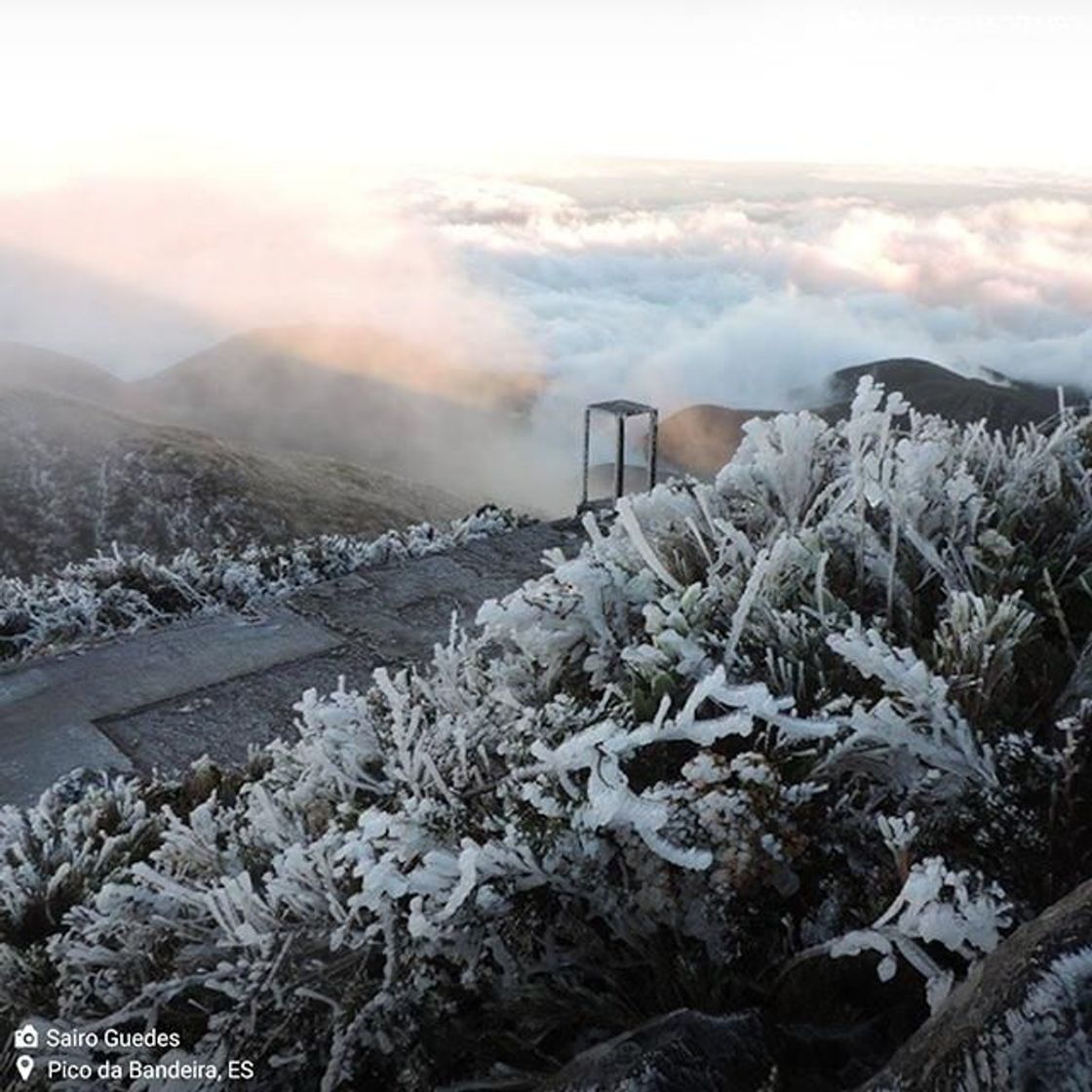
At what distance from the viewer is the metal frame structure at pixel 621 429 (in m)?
9.73

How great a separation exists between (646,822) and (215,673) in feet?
13.8

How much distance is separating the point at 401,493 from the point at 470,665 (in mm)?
66814

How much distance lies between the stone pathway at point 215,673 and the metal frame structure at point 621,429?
270 cm

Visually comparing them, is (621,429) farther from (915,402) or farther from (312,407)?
(312,407)

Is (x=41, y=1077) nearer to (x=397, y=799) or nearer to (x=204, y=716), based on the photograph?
(x=397, y=799)

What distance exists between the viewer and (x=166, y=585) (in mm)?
7961

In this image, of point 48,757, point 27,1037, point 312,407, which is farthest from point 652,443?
point 312,407

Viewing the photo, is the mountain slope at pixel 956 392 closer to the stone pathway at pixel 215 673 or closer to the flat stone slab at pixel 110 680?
the stone pathway at pixel 215 673

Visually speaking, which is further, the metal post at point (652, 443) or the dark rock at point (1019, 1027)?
the metal post at point (652, 443)

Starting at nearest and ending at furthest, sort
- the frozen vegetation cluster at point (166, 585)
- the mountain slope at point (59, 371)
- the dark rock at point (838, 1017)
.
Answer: the dark rock at point (838, 1017), the frozen vegetation cluster at point (166, 585), the mountain slope at point (59, 371)

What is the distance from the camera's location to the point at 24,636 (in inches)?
289

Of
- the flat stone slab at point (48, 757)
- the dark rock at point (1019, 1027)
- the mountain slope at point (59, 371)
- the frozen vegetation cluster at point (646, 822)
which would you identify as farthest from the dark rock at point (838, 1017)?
the mountain slope at point (59, 371)

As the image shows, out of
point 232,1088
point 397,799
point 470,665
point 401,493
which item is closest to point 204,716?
point 470,665

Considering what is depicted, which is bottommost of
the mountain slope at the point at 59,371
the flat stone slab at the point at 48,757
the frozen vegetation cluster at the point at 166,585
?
the mountain slope at the point at 59,371
